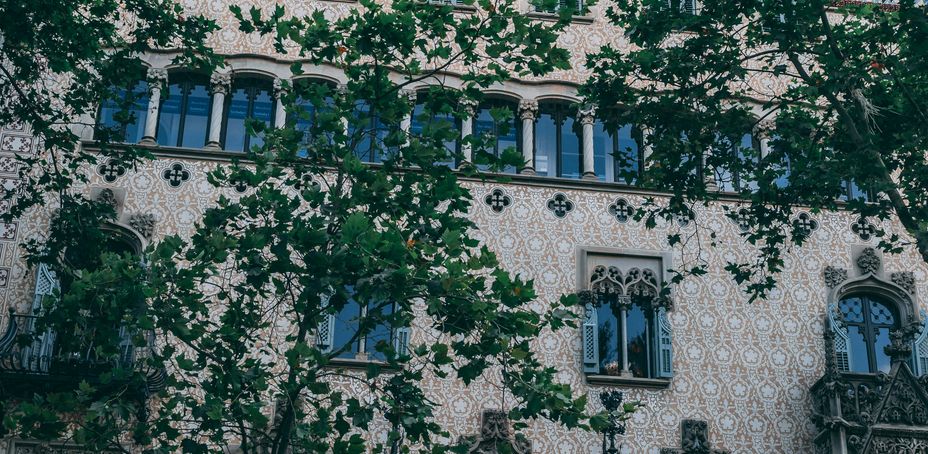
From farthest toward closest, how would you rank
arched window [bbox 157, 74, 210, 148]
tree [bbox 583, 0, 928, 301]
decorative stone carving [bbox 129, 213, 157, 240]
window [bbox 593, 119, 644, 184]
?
window [bbox 593, 119, 644, 184] < arched window [bbox 157, 74, 210, 148] < decorative stone carving [bbox 129, 213, 157, 240] < tree [bbox 583, 0, 928, 301]

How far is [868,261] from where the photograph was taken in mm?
19672

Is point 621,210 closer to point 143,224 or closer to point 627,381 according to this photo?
point 627,381

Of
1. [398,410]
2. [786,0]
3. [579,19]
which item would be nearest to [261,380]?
[398,410]

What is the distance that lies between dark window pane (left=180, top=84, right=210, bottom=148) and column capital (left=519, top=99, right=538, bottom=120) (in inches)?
203

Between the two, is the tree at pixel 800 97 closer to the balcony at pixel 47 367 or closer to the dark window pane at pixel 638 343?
the dark window pane at pixel 638 343

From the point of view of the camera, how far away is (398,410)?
11.6 meters

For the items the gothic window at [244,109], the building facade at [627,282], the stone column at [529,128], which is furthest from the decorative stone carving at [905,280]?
the gothic window at [244,109]

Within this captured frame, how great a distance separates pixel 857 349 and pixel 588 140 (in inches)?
212

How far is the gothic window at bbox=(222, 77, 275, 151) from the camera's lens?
2000 cm

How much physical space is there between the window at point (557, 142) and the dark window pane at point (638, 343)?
103 inches

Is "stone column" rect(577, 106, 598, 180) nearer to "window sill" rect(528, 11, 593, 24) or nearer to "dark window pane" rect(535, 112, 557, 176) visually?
"dark window pane" rect(535, 112, 557, 176)

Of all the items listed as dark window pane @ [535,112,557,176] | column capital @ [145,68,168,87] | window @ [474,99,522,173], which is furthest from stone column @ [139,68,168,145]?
dark window pane @ [535,112,557,176]

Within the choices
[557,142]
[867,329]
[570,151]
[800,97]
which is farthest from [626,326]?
[800,97]

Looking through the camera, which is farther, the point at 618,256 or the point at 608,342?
the point at 618,256
